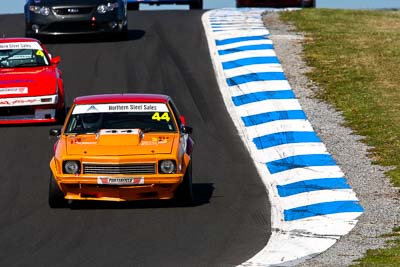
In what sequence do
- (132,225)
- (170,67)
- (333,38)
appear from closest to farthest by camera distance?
1. (132,225)
2. (170,67)
3. (333,38)

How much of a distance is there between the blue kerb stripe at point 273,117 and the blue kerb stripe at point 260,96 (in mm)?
1108

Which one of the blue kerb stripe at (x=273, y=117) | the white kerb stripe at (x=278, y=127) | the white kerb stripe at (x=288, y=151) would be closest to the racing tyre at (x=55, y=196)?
the white kerb stripe at (x=288, y=151)

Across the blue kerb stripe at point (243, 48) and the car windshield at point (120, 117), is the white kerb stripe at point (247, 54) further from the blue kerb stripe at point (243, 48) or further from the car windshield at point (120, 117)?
the car windshield at point (120, 117)

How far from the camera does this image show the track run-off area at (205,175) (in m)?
13.0

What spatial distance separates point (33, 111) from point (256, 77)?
5094 mm

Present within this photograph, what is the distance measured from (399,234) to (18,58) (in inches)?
393

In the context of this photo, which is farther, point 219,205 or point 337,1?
point 337,1

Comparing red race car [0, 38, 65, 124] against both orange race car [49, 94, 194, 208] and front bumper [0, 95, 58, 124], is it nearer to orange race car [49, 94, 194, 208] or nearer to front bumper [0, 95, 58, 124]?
front bumper [0, 95, 58, 124]

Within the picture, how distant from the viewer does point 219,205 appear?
15211 millimetres

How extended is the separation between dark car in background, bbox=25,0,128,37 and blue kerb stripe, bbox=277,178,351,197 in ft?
38.7

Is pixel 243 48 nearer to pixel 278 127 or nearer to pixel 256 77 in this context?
pixel 256 77

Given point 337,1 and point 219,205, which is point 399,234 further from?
point 337,1

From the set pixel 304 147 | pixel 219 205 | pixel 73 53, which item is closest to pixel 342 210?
pixel 219 205

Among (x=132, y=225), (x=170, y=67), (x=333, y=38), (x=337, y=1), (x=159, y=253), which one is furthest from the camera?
(x=337, y=1)
